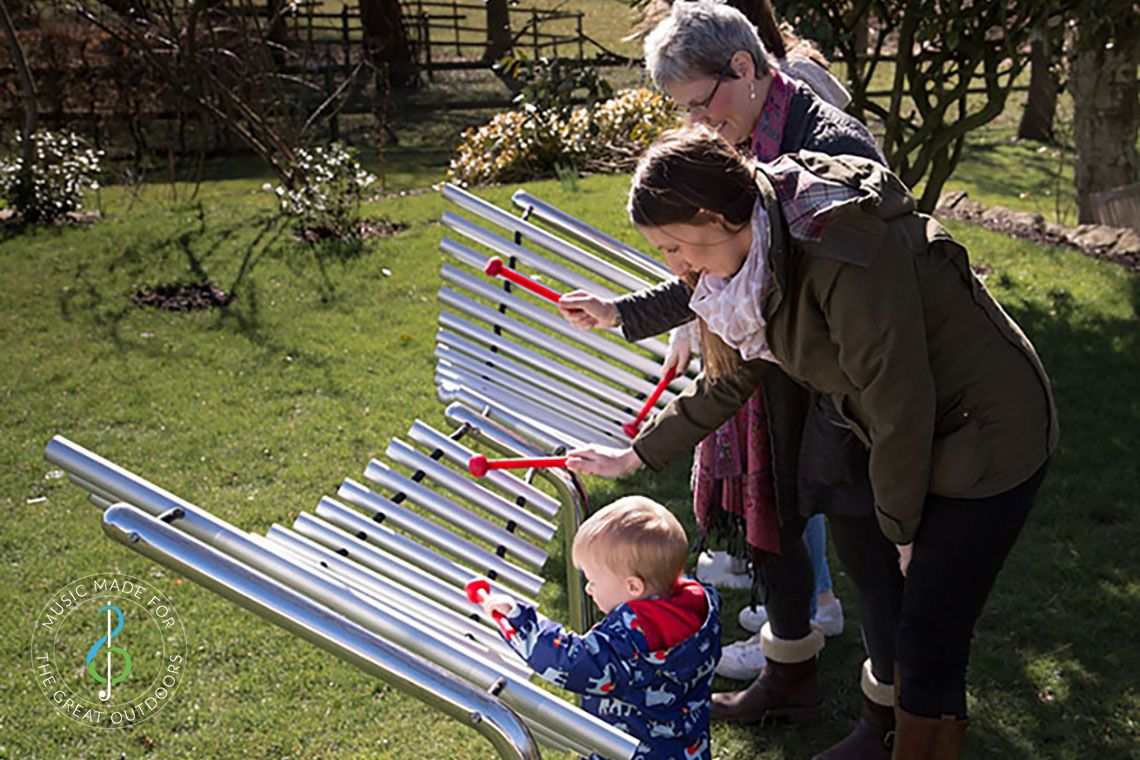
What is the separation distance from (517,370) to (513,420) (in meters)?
0.36

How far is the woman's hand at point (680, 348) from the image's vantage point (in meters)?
3.31

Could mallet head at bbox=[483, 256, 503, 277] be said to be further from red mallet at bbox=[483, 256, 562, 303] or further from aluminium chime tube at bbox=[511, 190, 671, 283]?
aluminium chime tube at bbox=[511, 190, 671, 283]

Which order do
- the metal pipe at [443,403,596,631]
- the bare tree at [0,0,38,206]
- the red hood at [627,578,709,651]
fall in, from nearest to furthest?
the red hood at [627,578,709,651] → the metal pipe at [443,403,596,631] → the bare tree at [0,0,38,206]

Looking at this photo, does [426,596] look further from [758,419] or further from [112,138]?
[112,138]

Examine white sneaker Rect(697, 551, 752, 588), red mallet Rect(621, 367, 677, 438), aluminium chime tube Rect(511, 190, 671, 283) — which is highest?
aluminium chime tube Rect(511, 190, 671, 283)

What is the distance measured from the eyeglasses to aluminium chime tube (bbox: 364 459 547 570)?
1.03 metres

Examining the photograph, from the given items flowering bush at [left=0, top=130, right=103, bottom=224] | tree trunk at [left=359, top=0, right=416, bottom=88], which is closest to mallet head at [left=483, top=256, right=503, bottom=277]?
flowering bush at [left=0, top=130, right=103, bottom=224]

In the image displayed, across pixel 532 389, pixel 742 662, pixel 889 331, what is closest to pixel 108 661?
pixel 532 389

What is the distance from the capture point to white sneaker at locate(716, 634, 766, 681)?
3535 millimetres

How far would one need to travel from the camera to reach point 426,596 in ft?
8.43

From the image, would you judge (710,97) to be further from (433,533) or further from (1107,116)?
(1107,116)

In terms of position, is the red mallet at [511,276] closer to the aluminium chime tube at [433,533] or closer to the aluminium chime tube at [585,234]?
the aluminium chime tube at [585,234]

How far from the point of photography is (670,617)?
230cm

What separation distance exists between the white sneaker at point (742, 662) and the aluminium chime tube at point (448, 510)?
952 mm
